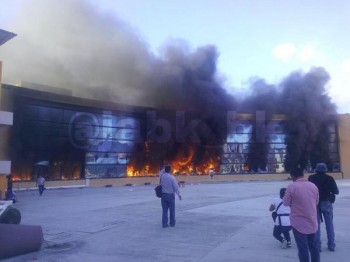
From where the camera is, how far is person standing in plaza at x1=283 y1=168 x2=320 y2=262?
12.6ft

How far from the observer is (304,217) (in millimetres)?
3879

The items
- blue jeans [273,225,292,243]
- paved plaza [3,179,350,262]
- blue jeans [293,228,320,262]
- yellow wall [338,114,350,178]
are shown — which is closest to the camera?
blue jeans [293,228,320,262]

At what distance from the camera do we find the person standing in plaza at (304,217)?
12.6 ft

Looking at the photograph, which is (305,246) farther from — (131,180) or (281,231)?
(131,180)

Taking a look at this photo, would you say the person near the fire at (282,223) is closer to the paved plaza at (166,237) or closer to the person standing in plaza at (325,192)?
the paved plaza at (166,237)

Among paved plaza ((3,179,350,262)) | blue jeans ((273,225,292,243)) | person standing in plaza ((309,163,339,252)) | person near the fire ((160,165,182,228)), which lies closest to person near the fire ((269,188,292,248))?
blue jeans ((273,225,292,243))

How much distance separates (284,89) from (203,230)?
3788 centimetres

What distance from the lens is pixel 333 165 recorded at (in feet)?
129

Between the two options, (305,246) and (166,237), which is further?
(166,237)

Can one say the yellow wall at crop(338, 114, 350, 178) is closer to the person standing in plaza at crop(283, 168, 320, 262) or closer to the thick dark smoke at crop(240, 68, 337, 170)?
the thick dark smoke at crop(240, 68, 337, 170)

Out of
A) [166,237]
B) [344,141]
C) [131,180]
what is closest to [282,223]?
[166,237]

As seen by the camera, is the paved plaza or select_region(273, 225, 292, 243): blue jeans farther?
select_region(273, 225, 292, 243): blue jeans

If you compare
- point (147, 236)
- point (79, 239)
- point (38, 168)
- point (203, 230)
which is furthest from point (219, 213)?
point (38, 168)

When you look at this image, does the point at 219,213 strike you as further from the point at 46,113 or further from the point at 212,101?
the point at 212,101
